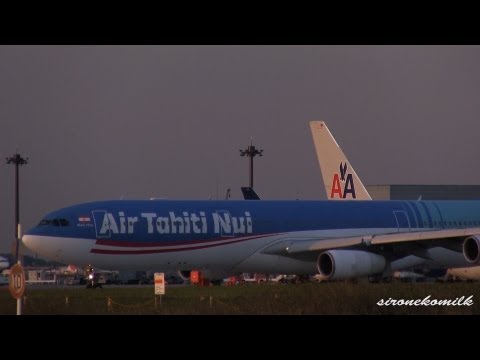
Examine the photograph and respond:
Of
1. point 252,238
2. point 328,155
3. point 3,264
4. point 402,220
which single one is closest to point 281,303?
point 252,238

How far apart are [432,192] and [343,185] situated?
46.8ft

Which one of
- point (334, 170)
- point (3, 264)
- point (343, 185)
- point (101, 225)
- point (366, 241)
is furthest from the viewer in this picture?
point (3, 264)

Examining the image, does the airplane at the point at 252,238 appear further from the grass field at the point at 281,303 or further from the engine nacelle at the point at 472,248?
the grass field at the point at 281,303

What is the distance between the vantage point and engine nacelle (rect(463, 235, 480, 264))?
152 ft

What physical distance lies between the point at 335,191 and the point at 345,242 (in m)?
34.0

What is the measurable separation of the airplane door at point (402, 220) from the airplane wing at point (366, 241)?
11.4 ft

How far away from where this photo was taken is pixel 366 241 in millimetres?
50844

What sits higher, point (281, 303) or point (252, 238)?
point (252, 238)

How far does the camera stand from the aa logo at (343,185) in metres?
83.2

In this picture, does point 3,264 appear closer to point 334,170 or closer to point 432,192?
point 334,170

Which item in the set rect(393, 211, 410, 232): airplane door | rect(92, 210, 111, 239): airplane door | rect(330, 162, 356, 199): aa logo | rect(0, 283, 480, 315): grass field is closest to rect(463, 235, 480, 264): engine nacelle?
rect(0, 283, 480, 315): grass field

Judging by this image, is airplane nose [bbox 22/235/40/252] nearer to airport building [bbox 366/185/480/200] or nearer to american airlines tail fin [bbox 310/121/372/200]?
american airlines tail fin [bbox 310/121/372/200]
